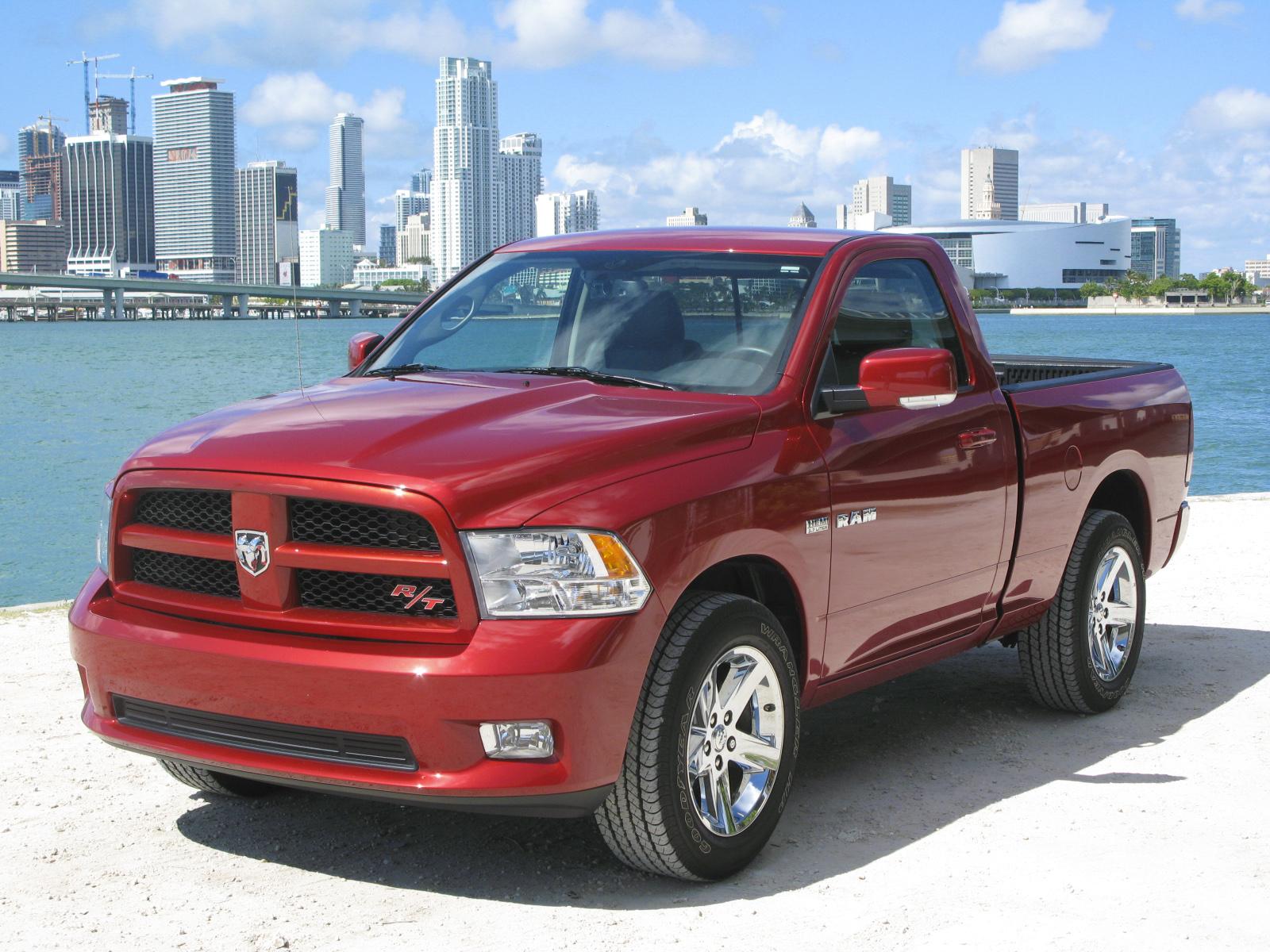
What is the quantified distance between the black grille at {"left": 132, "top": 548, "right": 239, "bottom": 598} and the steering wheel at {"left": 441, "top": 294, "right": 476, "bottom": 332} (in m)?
1.47

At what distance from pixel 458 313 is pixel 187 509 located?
1.56 meters

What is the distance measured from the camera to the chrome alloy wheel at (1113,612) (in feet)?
20.3

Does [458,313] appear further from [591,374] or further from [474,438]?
[474,438]

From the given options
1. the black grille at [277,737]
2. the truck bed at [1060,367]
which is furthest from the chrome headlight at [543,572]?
the truck bed at [1060,367]

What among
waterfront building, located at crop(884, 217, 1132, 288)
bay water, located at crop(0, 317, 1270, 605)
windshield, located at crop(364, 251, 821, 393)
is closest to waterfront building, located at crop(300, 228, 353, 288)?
bay water, located at crop(0, 317, 1270, 605)

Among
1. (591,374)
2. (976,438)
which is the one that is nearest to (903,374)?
(976,438)

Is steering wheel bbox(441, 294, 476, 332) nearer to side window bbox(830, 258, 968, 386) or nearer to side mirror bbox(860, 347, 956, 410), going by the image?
side window bbox(830, 258, 968, 386)

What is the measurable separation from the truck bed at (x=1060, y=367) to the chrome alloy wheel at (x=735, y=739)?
101 inches

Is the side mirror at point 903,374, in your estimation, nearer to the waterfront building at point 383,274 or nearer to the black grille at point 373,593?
the black grille at point 373,593

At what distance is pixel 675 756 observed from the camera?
3.92 m

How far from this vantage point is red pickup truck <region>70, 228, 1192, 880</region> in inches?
145

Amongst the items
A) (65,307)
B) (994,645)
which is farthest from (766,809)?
(65,307)

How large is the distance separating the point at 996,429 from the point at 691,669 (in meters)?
1.96

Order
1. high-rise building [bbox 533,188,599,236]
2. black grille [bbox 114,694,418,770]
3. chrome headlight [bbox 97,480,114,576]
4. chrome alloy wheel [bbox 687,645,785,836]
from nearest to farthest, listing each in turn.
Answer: black grille [bbox 114,694,418,770]
chrome alloy wheel [bbox 687,645,785,836]
chrome headlight [bbox 97,480,114,576]
high-rise building [bbox 533,188,599,236]
